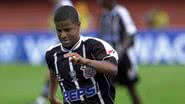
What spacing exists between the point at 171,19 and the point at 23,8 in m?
7.84

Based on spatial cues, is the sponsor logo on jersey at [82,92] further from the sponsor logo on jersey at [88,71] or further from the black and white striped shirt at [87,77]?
the sponsor logo on jersey at [88,71]

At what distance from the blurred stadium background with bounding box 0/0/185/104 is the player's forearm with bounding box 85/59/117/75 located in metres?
7.96

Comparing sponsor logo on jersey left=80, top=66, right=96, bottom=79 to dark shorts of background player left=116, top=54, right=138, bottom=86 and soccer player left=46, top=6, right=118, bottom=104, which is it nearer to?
soccer player left=46, top=6, right=118, bottom=104

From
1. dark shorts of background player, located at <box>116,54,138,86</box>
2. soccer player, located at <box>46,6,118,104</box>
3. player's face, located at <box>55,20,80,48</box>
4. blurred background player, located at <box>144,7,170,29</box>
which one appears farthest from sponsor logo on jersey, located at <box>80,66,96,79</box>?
blurred background player, located at <box>144,7,170,29</box>

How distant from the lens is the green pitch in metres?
15.9

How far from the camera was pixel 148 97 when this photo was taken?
16.0 meters

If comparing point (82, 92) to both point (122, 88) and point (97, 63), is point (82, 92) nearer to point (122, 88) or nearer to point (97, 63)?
point (97, 63)

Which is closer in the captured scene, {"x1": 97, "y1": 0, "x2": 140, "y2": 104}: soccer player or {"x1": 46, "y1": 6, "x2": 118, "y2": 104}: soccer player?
{"x1": 46, "y1": 6, "x2": 118, "y2": 104}: soccer player

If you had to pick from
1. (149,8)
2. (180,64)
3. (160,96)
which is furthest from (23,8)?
(160,96)

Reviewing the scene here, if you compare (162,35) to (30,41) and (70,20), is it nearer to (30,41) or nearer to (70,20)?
(30,41)

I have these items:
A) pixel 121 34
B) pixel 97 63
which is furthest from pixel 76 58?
pixel 121 34

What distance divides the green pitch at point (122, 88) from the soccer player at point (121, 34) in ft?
6.66

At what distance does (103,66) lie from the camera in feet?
23.2

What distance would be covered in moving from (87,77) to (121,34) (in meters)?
5.85
